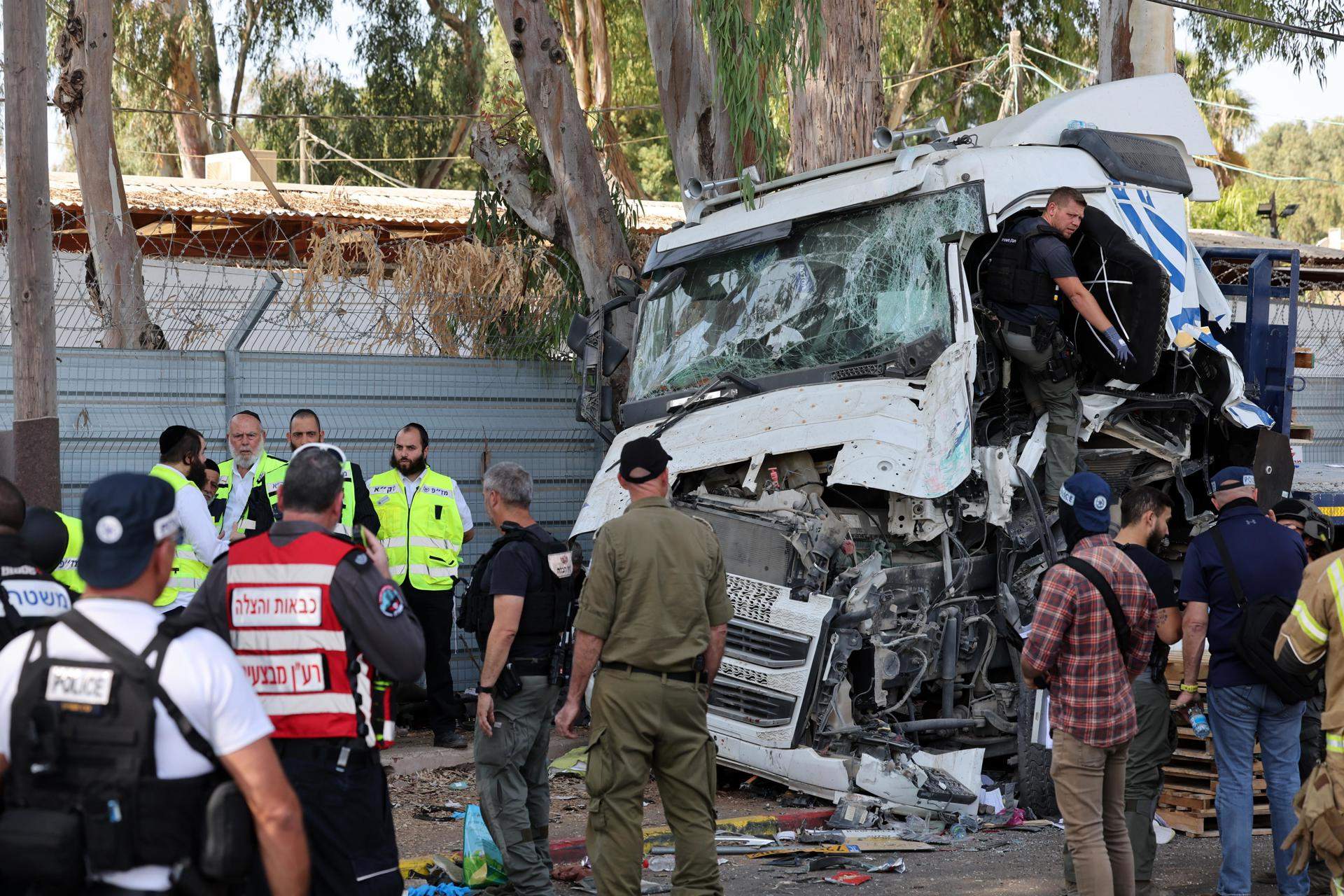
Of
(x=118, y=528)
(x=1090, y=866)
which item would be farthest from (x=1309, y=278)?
(x=118, y=528)

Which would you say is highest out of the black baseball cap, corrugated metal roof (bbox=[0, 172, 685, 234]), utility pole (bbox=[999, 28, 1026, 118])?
utility pole (bbox=[999, 28, 1026, 118])

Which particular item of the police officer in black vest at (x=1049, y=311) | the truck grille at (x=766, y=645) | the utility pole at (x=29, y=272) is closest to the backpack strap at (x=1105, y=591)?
the truck grille at (x=766, y=645)

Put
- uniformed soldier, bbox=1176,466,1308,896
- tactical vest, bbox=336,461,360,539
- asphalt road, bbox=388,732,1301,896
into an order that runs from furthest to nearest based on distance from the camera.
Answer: tactical vest, bbox=336,461,360,539
asphalt road, bbox=388,732,1301,896
uniformed soldier, bbox=1176,466,1308,896

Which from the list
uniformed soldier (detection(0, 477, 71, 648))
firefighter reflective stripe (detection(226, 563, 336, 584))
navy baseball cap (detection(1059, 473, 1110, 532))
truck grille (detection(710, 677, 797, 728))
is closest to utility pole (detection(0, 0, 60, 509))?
uniformed soldier (detection(0, 477, 71, 648))

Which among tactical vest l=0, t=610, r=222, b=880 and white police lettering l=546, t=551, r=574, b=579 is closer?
tactical vest l=0, t=610, r=222, b=880

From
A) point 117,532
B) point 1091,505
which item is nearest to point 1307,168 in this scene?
point 1091,505

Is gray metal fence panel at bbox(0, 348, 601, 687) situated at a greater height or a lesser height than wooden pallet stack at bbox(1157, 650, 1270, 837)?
greater

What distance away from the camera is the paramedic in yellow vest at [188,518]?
20.4ft

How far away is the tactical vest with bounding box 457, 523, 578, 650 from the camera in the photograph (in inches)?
225

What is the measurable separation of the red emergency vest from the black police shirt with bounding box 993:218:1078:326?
4521mm

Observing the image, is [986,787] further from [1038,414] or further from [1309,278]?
[1309,278]

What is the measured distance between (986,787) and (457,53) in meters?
23.7

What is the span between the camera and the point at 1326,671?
4.68 meters

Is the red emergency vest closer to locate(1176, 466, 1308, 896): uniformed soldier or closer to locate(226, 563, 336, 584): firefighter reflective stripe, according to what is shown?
locate(226, 563, 336, 584): firefighter reflective stripe
